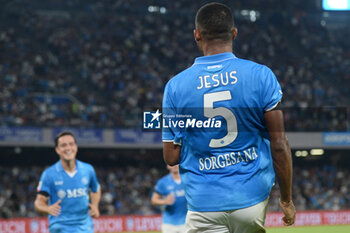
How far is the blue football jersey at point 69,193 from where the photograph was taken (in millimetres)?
7340

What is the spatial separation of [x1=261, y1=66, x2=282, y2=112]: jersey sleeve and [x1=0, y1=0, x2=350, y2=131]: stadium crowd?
2170 centimetres

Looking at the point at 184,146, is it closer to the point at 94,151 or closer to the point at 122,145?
the point at 122,145

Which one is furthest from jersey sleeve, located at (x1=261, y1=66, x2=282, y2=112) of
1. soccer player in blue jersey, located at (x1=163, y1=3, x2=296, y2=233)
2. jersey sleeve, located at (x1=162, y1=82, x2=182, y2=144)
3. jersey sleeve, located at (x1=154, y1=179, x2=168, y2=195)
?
jersey sleeve, located at (x1=154, y1=179, x2=168, y2=195)

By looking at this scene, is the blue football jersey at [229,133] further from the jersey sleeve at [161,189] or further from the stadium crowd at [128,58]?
the stadium crowd at [128,58]

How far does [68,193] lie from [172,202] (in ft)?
9.33

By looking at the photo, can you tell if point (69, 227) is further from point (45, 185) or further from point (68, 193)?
point (45, 185)

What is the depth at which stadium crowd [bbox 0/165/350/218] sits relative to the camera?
2308 cm

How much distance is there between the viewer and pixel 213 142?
9.69 ft

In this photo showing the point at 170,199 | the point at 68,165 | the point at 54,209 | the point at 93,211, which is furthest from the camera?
the point at 170,199

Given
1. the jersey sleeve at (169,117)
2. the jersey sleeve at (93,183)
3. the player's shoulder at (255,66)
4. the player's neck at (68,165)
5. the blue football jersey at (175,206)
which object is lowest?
the blue football jersey at (175,206)

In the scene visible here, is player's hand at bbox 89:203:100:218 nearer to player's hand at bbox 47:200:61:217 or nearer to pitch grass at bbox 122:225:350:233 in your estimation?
player's hand at bbox 47:200:61:217

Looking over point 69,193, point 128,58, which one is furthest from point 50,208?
point 128,58

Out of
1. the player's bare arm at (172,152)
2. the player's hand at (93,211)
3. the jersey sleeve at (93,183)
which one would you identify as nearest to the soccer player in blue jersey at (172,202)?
the jersey sleeve at (93,183)

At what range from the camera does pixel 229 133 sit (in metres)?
2.93
